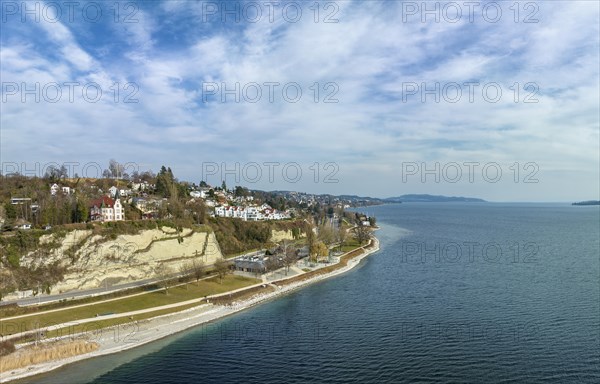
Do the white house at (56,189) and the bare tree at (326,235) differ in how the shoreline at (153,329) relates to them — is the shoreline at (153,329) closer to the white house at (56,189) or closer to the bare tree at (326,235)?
the bare tree at (326,235)

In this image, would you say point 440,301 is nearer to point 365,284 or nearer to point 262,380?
point 365,284

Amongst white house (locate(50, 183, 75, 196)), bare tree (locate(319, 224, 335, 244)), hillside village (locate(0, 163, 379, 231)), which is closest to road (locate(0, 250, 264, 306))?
hillside village (locate(0, 163, 379, 231))

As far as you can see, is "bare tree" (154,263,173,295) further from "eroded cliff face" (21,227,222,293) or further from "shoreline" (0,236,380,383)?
"shoreline" (0,236,380,383)

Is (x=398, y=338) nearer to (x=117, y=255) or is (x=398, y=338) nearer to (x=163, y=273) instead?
(x=163, y=273)

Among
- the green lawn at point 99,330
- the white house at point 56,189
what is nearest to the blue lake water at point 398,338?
the green lawn at point 99,330

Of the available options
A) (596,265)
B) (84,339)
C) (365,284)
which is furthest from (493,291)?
(84,339)

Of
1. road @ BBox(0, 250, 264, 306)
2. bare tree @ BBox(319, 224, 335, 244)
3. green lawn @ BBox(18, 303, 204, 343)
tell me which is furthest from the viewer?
bare tree @ BBox(319, 224, 335, 244)

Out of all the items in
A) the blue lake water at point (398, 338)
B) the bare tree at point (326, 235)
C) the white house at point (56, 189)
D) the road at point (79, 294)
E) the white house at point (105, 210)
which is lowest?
the blue lake water at point (398, 338)
